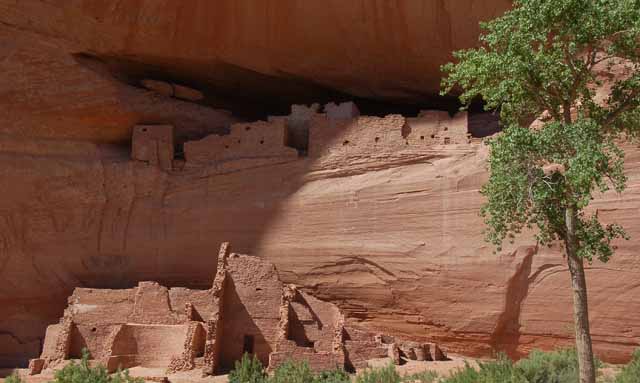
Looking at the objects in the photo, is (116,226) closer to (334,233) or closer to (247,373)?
(334,233)

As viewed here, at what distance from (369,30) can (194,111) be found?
14.0ft

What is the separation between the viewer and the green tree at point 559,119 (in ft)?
23.1

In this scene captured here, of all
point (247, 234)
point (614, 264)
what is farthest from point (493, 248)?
point (247, 234)

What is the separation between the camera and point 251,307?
1238 cm

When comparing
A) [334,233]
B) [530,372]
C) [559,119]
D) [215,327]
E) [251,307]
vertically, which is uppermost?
[559,119]

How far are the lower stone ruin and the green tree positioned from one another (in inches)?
181

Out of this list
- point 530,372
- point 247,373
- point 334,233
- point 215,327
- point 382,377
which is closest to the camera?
point 530,372

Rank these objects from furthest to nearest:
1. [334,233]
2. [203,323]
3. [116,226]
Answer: [116,226] < [334,233] < [203,323]

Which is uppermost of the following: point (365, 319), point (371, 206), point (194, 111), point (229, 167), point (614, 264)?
point (194, 111)

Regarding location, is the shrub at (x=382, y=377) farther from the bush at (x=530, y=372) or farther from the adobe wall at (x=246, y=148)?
the adobe wall at (x=246, y=148)

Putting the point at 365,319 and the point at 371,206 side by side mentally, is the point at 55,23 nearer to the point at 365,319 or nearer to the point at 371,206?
the point at 371,206

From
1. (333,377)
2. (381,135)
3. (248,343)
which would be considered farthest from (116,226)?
(333,377)

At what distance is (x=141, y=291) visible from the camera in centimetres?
1259

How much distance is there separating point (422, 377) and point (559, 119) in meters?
3.96
